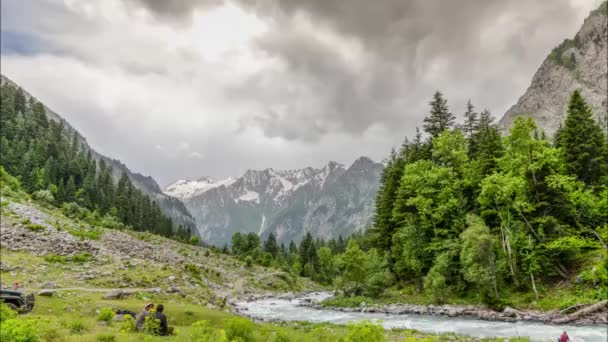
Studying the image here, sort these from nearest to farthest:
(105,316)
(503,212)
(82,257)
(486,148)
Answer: (105,316) → (82,257) → (503,212) → (486,148)

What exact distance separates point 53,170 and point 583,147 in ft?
448

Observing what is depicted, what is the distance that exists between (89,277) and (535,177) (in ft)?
153

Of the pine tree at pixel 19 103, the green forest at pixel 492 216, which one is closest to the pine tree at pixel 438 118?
the green forest at pixel 492 216

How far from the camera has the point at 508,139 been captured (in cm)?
4175

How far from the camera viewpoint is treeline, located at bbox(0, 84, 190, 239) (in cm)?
10425

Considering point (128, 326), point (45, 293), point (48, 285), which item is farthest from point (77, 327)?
point (48, 285)

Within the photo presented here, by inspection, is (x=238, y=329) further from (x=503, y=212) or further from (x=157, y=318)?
(x=503, y=212)

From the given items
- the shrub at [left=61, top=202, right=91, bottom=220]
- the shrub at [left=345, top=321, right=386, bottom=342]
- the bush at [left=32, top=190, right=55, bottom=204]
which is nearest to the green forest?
the shrub at [left=345, top=321, right=386, bottom=342]

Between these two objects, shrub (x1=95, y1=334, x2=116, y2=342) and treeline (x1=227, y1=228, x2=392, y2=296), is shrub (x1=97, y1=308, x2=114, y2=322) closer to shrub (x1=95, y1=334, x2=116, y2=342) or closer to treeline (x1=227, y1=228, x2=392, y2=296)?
shrub (x1=95, y1=334, x2=116, y2=342)

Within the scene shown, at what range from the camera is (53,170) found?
11775 centimetres

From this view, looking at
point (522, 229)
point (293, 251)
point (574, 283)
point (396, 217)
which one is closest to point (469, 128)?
point (396, 217)

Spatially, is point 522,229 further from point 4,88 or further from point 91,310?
point 4,88

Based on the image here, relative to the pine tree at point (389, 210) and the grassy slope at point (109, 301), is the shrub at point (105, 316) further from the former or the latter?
the pine tree at point (389, 210)

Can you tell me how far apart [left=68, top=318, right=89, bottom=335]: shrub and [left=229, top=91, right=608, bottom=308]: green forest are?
109 feet
